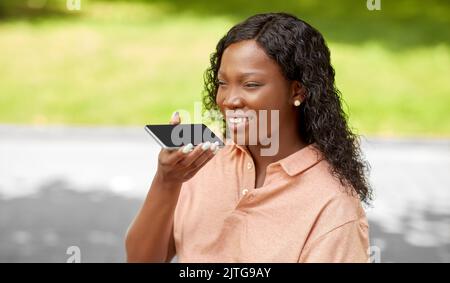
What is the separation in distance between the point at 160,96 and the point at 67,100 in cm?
125

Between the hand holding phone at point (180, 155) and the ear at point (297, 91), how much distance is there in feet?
0.78

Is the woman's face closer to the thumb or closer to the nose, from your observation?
the nose

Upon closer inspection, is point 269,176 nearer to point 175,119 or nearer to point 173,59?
point 175,119

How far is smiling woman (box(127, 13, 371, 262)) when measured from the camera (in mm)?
1692

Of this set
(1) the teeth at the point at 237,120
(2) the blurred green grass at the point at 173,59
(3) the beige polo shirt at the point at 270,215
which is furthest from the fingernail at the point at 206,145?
(2) the blurred green grass at the point at 173,59

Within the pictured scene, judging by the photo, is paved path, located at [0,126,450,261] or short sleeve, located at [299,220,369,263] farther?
paved path, located at [0,126,450,261]

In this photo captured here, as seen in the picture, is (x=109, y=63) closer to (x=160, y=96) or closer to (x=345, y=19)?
(x=160, y=96)

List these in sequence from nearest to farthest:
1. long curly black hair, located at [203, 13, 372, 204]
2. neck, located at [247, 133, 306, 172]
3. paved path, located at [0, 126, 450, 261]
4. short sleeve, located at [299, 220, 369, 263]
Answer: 1. short sleeve, located at [299, 220, 369, 263]
2. long curly black hair, located at [203, 13, 372, 204]
3. neck, located at [247, 133, 306, 172]
4. paved path, located at [0, 126, 450, 261]

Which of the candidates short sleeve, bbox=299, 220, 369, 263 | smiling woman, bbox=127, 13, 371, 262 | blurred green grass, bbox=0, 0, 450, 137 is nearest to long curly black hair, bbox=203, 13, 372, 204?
smiling woman, bbox=127, 13, 371, 262

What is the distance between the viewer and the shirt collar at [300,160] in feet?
5.83

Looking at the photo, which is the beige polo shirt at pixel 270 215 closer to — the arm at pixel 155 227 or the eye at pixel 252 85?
the arm at pixel 155 227

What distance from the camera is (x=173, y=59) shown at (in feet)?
32.7

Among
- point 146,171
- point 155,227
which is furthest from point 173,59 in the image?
point 155,227

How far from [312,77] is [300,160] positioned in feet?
0.71
